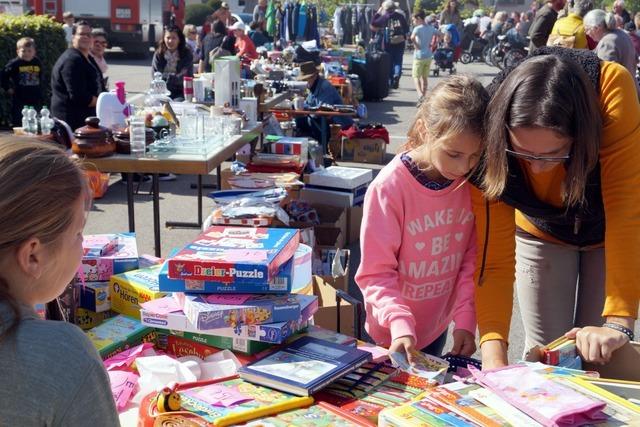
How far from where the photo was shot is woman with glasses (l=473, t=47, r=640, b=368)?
2.07m

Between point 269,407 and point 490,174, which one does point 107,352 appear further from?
point 490,174

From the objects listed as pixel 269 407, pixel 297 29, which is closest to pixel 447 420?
pixel 269 407

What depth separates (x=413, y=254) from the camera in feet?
8.17

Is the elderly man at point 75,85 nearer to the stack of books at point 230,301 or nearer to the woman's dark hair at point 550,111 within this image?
the stack of books at point 230,301

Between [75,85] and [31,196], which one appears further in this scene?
[75,85]

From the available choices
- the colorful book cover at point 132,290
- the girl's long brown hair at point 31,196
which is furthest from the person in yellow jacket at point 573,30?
the girl's long brown hair at point 31,196

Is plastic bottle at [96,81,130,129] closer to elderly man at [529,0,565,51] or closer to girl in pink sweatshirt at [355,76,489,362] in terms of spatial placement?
girl in pink sweatshirt at [355,76,489,362]

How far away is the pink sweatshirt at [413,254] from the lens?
2404 millimetres

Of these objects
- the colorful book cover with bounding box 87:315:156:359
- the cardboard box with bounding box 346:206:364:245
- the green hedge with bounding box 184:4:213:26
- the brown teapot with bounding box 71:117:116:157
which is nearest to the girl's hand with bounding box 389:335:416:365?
the colorful book cover with bounding box 87:315:156:359

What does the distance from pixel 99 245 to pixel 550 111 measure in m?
1.71

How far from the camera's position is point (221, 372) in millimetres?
2207

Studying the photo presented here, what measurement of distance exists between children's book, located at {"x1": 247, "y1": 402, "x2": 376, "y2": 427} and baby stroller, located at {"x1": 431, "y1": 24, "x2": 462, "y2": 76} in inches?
778

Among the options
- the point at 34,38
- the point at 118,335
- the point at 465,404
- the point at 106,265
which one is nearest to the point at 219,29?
the point at 34,38

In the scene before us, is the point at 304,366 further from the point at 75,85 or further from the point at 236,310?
the point at 75,85
